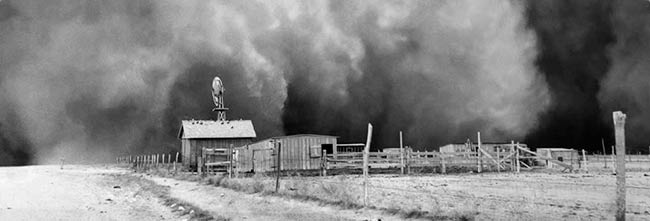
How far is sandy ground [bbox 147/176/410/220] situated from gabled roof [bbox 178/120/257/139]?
31163mm

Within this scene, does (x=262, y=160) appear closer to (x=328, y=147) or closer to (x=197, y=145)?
(x=328, y=147)

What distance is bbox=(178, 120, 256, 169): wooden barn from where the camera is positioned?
49.8 metres

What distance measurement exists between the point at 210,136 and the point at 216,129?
4.40 ft

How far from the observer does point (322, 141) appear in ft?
140

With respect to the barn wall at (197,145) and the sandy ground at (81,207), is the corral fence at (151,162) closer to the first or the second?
the barn wall at (197,145)

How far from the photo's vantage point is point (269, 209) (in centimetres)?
1474

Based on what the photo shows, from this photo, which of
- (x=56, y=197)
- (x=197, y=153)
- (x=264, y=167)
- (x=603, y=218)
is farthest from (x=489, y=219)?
(x=197, y=153)

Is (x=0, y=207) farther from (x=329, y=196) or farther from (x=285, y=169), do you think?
(x=285, y=169)

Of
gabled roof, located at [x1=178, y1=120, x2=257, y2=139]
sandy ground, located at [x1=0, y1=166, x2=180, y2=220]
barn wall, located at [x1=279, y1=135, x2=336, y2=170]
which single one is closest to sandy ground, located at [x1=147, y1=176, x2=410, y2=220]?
sandy ground, located at [x1=0, y1=166, x2=180, y2=220]

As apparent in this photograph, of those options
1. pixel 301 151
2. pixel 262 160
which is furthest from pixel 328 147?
pixel 262 160

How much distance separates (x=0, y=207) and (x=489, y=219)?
1556cm

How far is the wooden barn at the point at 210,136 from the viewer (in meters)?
49.8

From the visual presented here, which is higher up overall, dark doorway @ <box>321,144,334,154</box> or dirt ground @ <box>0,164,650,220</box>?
dark doorway @ <box>321,144,334,154</box>

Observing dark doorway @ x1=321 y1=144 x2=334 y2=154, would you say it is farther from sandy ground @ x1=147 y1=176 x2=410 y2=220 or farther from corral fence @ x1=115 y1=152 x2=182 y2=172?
sandy ground @ x1=147 y1=176 x2=410 y2=220
